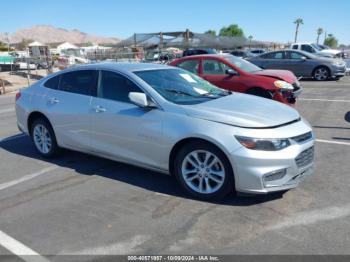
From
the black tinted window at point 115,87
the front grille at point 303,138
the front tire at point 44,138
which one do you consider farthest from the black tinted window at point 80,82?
the front grille at point 303,138

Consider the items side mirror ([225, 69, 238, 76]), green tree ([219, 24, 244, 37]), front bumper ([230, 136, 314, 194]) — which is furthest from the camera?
green tree ([219, 24, 244, 37])

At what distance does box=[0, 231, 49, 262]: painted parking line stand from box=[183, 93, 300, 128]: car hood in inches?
82.9

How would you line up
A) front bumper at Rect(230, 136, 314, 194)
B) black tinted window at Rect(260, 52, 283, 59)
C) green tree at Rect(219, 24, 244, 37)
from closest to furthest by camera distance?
front bumper at Rect(230, 136, 314, 194) → black tinted window at Rect(260, 52, 283, 59) → green tree at Rect(219, 24, 244, 37)

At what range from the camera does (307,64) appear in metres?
17.3

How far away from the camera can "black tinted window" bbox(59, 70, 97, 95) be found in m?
5.30

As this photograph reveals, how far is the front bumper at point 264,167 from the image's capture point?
12.6 ft

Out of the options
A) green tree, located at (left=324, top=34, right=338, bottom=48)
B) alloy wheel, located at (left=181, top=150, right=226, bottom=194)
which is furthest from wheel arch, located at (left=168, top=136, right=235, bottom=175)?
green tree, located at (left=324, top=34, right=338, bottom=48)

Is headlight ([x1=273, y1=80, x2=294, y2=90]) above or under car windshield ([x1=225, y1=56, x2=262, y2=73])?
under

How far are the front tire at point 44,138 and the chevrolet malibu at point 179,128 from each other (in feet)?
0.08

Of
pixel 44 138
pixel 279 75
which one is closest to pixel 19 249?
pixel 44 138

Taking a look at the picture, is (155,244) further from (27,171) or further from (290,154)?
(27,171)

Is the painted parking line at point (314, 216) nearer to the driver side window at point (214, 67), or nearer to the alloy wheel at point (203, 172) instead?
the alloy wheel at point (203, 172)

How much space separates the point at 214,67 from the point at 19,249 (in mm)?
7311

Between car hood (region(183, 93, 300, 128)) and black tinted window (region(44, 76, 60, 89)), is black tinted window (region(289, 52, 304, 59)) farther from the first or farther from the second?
black tinted window (region(44, 76, 60, 89))
